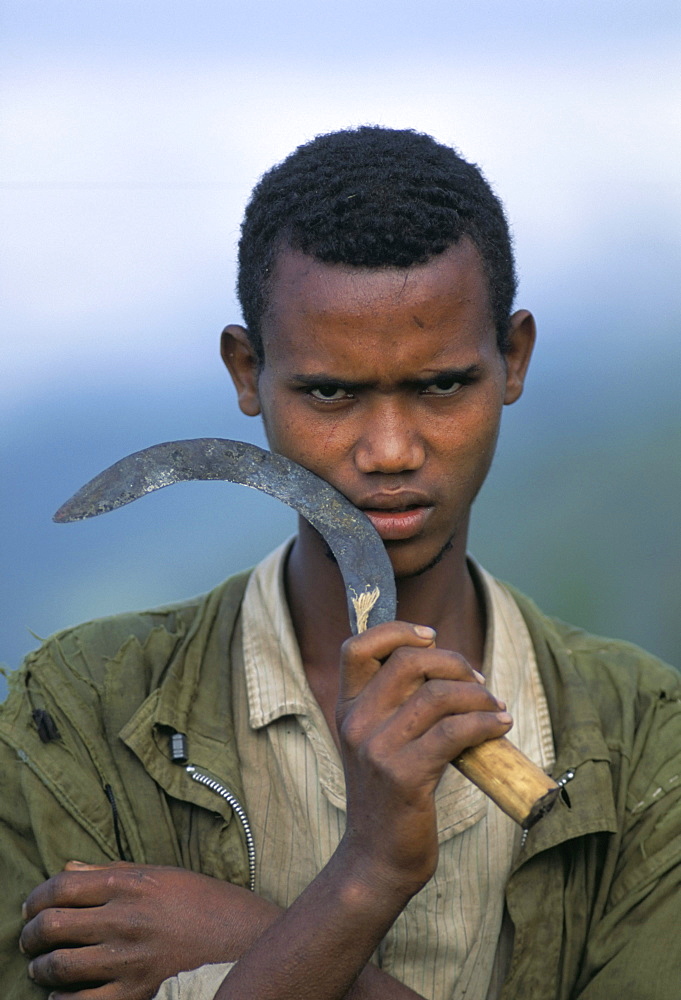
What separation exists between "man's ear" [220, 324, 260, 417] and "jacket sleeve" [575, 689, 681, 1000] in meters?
1.04

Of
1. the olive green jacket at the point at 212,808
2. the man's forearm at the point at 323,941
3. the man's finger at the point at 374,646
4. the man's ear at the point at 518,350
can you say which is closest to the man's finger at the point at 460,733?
the man's finger at the point at 374,646

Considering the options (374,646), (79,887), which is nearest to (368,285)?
(374,646)

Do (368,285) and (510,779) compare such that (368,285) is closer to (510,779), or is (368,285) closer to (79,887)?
(510,779)

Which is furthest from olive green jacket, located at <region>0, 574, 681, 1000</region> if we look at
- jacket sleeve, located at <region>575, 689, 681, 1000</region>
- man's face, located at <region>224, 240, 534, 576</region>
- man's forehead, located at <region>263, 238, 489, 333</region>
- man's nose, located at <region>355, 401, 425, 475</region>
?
man's forehead, located at <region>263, 238, 489, 333</region>

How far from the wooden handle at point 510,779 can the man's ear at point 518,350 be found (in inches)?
36.6

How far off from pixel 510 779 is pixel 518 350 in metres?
1.09

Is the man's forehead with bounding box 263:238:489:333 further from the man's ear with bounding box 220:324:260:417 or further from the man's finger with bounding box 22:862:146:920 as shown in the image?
the man's finger with bounding box 22:862:146:920

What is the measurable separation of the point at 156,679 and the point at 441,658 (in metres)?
0.86

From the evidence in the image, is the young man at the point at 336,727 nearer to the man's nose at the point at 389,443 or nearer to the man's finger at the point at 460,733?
the man's nose at the point at 389,443

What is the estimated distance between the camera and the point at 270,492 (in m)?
2.12

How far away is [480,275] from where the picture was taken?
223cm

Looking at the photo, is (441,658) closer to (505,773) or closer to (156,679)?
(505,773)

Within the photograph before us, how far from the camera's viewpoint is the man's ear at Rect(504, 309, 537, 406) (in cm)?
246

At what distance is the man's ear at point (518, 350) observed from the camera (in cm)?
246
